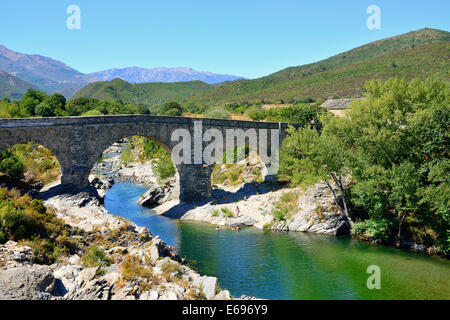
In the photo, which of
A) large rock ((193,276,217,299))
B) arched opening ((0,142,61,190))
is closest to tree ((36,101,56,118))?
arched opening ((0,142,61,190))

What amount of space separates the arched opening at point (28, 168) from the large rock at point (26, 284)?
16081mm

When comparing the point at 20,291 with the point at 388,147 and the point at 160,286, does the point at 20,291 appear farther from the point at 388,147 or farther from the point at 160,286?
the point at 388,147

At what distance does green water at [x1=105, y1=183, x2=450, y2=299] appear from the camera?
17.2 m

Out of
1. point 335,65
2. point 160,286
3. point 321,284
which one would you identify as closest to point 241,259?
point 321,284

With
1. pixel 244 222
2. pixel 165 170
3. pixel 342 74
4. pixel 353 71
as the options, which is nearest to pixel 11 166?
pixel 165 170

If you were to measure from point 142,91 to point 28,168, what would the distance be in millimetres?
133896

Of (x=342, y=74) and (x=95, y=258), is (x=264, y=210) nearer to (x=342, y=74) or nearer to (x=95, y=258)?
(x=95, y=258)

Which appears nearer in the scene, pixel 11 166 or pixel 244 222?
pixel 11 166

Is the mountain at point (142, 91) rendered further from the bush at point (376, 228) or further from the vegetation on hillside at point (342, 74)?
the bush at point (376, 228)

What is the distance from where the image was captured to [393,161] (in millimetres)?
24500

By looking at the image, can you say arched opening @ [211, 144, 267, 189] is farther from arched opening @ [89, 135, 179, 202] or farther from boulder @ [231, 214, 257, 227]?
boulder @ [231, 214, 257, 227]

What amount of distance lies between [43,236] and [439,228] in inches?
867

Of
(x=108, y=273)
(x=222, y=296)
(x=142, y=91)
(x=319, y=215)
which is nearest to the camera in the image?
(x=222, y=296)

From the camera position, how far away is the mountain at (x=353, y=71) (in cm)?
7000
